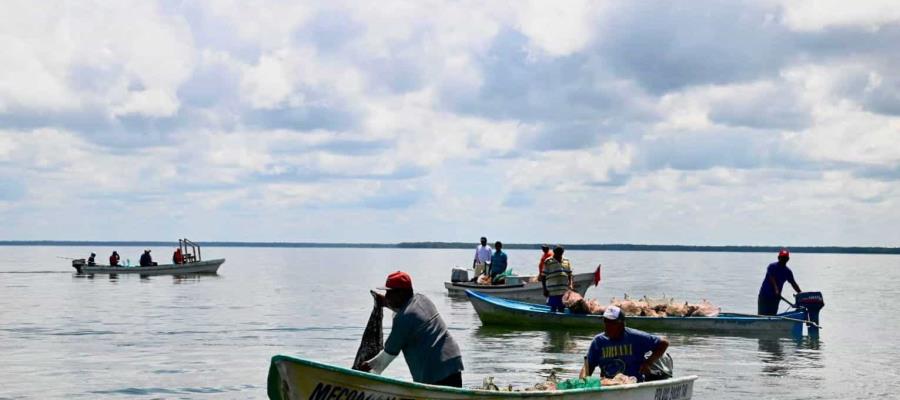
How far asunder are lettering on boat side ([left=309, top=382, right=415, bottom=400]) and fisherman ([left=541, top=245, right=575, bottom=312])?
16.2 metres

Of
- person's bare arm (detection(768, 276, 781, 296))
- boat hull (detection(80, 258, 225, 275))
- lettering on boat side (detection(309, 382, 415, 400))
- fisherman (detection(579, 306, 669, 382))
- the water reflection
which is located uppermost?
boat hull (detection(80, 258, 225, 275))

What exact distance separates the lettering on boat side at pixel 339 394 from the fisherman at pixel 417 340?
0.27 m

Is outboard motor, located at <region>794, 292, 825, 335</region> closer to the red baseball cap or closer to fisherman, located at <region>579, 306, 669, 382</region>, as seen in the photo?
fisherman, located at <region>579, 306, 669, 382</region>

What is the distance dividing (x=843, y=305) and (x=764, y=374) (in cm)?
2888

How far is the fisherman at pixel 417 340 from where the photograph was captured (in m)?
9.81

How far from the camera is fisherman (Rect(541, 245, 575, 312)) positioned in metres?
26.1

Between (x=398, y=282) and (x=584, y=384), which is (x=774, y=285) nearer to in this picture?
(x=584, y=384)

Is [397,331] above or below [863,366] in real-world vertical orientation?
above

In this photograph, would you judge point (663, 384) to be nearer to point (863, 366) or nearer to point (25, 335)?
point (863, 366)

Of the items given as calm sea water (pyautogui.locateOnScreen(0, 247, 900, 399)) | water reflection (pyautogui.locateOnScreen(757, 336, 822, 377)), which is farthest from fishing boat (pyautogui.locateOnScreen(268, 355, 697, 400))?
water reflection (pyautogui.locateOnScreen(757, 336, 822, 377))

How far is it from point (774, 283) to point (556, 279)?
18.2 ft

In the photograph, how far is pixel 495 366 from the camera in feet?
69.8

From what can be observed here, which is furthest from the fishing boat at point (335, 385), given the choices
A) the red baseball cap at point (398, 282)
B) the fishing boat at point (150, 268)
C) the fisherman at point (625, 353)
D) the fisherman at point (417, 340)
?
the fishing boat at point (150, 268)

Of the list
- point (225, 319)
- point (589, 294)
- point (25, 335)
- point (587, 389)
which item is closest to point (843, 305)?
point (589, 294)
